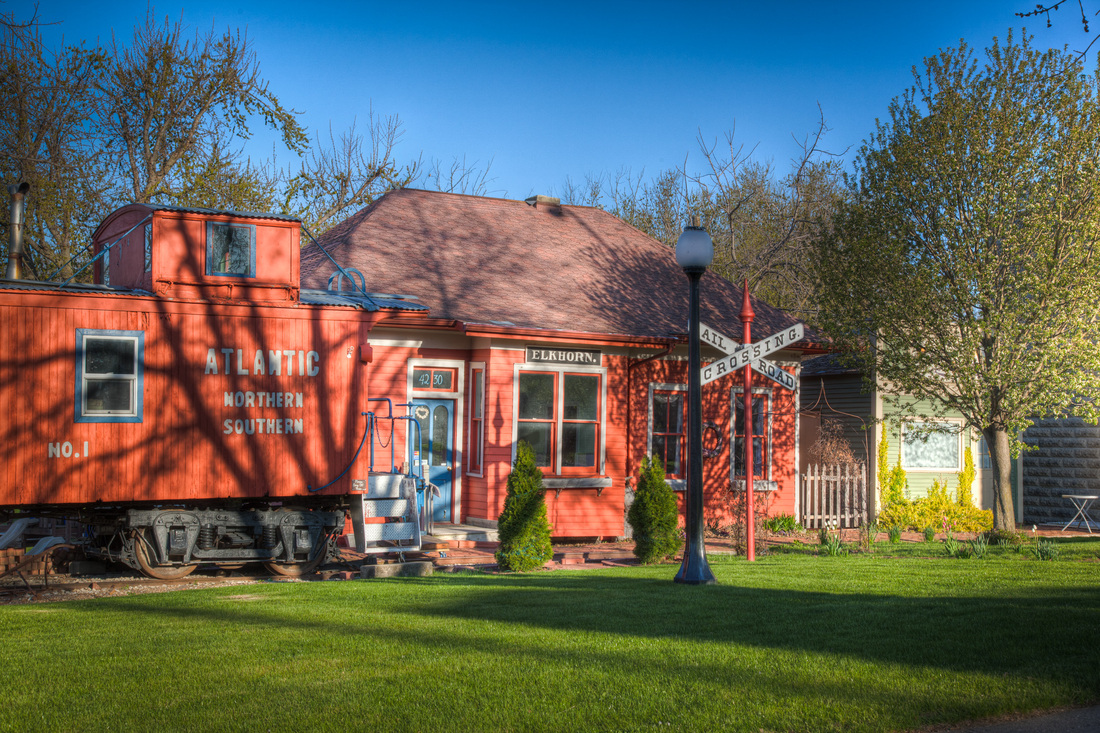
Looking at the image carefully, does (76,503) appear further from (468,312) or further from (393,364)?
(468,312)

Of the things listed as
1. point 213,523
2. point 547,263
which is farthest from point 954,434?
point 213,523

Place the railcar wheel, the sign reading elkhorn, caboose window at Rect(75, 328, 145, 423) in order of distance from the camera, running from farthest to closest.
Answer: the sign reading elkhorn < the railcar wheel < caboose window at Rect(75, 328, 145, 423)

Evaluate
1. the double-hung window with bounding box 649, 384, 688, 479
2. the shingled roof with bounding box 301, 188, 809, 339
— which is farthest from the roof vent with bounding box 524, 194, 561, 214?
the double-hung window with bounding box 649, 384, 688, 479

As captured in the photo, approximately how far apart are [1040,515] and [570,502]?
13.8m

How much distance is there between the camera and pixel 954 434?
22.3 metres

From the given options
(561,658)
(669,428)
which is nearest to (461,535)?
(669,428)

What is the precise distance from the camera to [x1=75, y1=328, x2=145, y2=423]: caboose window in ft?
37.9

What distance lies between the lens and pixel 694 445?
985 cm

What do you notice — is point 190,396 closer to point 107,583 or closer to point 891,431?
point 107,583

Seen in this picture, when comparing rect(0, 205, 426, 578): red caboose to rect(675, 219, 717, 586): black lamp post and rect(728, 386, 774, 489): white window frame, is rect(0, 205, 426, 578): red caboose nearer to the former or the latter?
rect(675, 219, 717, 586): black lamp post

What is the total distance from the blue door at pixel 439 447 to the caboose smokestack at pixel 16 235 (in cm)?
639

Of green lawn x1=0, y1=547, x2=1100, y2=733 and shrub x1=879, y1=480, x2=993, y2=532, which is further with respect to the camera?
shrub x1=879, y1=480, x2=993, y2=532

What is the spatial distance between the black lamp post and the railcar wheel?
6778 millimetres

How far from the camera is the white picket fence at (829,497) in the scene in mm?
18562
